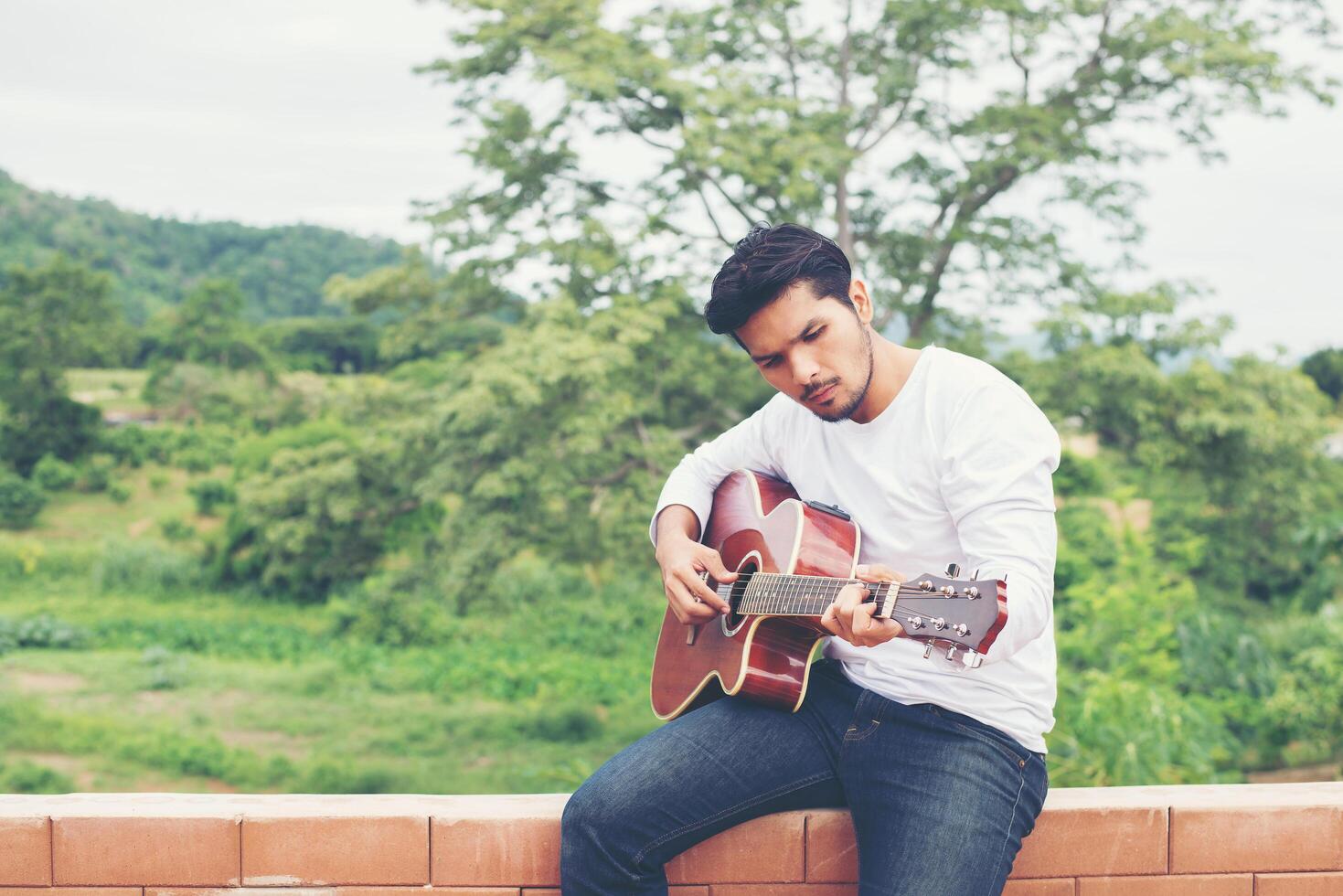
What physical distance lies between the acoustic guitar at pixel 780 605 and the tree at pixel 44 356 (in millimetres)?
25111

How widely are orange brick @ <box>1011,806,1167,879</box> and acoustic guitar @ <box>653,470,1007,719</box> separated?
433mm

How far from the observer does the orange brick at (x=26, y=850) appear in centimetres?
187

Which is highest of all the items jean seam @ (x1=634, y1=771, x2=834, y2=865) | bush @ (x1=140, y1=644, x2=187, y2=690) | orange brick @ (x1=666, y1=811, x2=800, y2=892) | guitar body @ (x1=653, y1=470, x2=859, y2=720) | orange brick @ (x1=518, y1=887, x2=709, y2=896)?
guitar body @ (x1=653, y1=470, x2=859, y2=720)

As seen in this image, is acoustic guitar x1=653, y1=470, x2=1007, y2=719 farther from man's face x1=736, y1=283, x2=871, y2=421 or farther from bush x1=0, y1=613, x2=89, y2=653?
bush x1=0, y1=613, x2=89, y2=653

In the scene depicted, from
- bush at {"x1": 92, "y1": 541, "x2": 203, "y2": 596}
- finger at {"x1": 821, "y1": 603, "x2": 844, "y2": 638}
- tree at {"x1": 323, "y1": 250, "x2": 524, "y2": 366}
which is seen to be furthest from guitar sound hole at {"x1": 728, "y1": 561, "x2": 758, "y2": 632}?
bush at {"x1": 92, "y1": 541, "x2": 203, "y2": 596}

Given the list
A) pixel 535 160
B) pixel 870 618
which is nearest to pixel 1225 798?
pixel 870 618

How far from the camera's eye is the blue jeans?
5.39 feet

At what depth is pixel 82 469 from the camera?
79.5 feet

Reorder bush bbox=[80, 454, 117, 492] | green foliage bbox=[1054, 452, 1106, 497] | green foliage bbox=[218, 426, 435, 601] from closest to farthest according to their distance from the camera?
green foliage bbox=[1054, 452, 1106, 497]
green foliage bbox=[218, 426, 435, 601]
bush bbox=[80, 454, 117, 492]

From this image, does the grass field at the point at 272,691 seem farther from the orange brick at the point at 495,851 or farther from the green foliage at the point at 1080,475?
the orange brick at the point at 495,851

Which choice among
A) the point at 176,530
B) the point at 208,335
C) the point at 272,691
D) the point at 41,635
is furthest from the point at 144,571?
the point at 208,335

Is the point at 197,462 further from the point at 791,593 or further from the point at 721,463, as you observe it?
Result: the point at 791,593

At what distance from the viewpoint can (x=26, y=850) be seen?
187 centimetres

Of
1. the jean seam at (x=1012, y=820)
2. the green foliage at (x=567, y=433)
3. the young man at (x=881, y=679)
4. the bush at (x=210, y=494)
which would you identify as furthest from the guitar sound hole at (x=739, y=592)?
the bush at (x=210, y=494)
